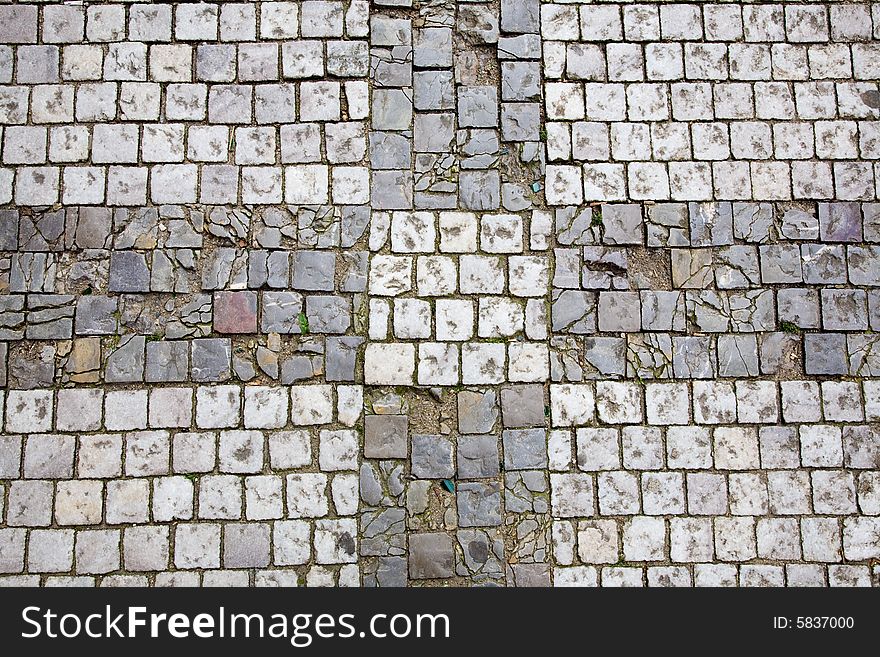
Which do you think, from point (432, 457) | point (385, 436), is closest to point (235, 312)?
point (385, 436)

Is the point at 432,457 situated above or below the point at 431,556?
above

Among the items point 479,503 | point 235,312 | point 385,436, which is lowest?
point 479,503

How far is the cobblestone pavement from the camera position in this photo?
403 cm

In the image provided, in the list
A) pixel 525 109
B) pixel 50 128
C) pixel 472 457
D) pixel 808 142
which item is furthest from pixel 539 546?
pixel 50 128

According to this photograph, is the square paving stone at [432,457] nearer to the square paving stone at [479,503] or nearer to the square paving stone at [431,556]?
the square paving stone at [479,503]

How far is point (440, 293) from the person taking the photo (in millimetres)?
4184

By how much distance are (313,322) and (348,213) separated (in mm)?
714

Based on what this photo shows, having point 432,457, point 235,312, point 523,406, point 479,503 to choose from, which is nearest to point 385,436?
point 432,457

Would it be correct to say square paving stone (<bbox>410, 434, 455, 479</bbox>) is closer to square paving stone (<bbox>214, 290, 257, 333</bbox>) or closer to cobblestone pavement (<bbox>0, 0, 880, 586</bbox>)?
cobblestone pavement (<bbox>0, 0, 880, 586</bbox>)

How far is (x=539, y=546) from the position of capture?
4016 mm

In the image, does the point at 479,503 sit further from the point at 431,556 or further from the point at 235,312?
the point at 235,312

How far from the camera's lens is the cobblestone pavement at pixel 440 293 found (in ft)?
13.2

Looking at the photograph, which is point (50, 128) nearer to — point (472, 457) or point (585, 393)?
point (472, 457)

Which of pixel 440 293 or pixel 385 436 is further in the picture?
pixel 440 293
